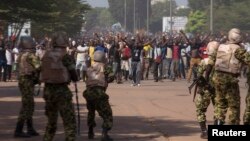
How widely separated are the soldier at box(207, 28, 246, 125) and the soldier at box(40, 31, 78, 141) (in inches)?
100

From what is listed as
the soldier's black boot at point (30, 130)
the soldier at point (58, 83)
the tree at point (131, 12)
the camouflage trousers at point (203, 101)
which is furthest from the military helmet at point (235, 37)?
the tree at point (131, 12)

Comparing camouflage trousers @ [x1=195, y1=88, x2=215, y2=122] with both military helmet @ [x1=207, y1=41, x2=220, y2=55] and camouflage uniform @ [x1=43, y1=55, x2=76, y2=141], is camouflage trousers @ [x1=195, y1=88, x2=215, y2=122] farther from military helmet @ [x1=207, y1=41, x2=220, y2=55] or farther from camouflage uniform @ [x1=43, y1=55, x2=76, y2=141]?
camouflage uniform @ [x1=43, y1=55, x2=76, y2=141]

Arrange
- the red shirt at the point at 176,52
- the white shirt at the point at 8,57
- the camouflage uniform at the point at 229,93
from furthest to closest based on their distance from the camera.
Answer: the red shirt at the point at 176,52, the white shirt at the point at 8,57, the camouflage uniform at the point at 229,93

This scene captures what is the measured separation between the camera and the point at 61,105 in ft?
33.7

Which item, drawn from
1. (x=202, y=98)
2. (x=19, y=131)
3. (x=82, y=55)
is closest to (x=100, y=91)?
(x=19, y=131)

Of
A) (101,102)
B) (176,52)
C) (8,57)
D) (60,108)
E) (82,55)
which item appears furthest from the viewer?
(176,52)

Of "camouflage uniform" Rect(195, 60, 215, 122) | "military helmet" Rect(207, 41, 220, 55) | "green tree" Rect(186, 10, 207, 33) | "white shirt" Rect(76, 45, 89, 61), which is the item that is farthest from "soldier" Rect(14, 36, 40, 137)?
"green tree" Rect(186, 10, 207, 33)

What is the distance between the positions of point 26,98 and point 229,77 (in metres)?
3.70

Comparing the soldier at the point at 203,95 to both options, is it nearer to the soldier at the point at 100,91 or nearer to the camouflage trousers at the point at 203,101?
the camouflage trousers at the point at 203,101

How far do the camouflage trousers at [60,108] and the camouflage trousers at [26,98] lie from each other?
79.1 inches

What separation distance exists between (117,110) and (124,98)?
369 centimetres

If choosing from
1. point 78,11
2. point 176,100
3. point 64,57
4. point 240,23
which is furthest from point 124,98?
point 240,23

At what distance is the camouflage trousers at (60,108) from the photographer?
10.2 meters

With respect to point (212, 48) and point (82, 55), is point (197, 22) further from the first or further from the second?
point (212, 48)
